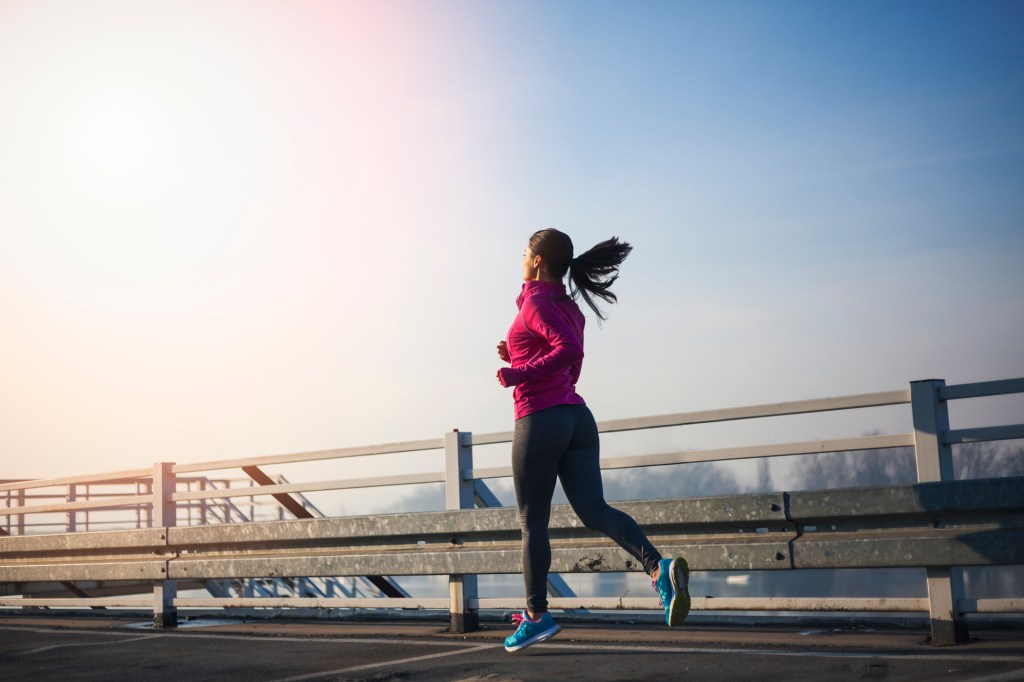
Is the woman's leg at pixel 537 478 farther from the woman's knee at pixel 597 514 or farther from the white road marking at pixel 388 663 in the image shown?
the white road marking at pixel 388 663

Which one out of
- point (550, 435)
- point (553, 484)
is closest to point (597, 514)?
point (553, 484)

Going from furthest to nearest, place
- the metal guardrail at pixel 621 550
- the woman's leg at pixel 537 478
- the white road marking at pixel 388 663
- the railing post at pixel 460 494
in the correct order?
the railing post at pixel 460 494 < the metal guardrail at pixel 621 550 < the white road marking at pixel 388 663 < the woman's leg at pixel 537 478

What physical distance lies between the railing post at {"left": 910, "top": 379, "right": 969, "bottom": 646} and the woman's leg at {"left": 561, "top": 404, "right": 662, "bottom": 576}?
1.72 m

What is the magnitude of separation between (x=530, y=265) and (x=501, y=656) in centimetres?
227

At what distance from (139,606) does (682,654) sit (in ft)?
18.4

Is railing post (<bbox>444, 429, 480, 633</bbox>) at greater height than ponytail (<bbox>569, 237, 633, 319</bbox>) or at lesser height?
lesser

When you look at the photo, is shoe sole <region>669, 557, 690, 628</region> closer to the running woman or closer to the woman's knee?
the running woman

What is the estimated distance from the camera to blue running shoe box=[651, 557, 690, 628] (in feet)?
16.5

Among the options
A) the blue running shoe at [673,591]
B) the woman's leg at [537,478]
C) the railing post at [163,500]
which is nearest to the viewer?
the blue running shoe at [673,591]

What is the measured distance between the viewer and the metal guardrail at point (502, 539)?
229 inches

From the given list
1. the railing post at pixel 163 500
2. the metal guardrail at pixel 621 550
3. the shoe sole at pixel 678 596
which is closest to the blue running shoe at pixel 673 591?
the shoe sole at pixel 678 596

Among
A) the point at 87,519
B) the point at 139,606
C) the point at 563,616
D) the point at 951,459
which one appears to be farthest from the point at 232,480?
the point at 951,459

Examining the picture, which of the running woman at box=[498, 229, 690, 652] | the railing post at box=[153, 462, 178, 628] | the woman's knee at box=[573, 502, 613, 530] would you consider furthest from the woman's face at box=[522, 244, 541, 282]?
the railing post at box=[153, 462, 178, 628]

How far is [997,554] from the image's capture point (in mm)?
5488
